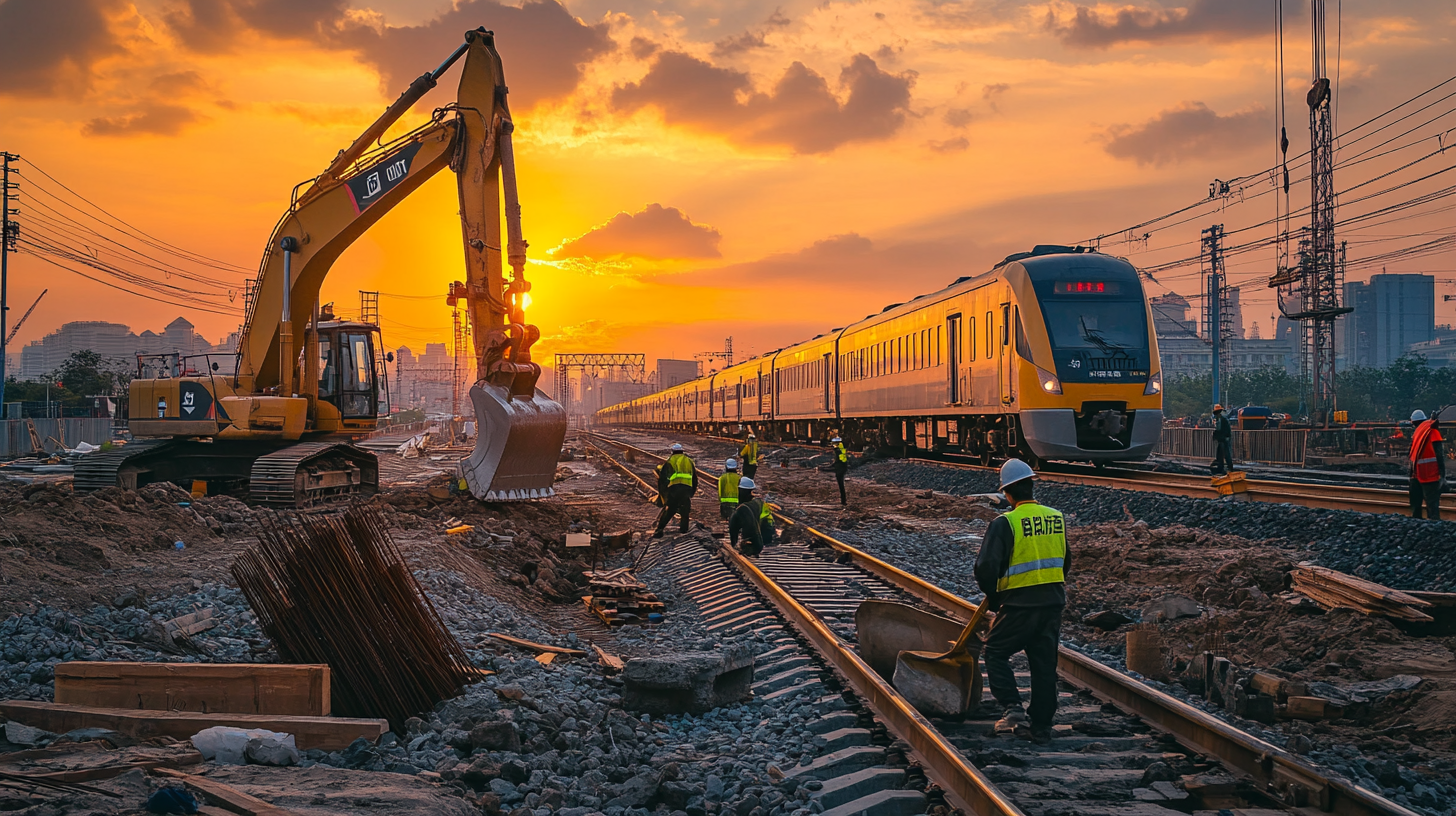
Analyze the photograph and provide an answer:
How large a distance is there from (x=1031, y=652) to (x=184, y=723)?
4.26 metres

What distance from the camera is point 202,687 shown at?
5.22 meters

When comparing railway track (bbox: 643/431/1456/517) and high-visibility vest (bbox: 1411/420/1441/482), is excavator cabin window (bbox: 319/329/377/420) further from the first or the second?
high-visibility vest (bbox: 1411/420/1441/482)

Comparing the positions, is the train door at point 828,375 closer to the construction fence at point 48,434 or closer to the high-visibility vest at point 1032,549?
the high-visibility vest at point 1032,549

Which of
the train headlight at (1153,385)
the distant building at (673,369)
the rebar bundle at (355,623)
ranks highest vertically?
the distant building at (673,369)

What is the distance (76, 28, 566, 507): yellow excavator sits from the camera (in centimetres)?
1450

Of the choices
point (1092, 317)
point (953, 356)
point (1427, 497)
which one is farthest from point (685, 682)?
point (953, 356)

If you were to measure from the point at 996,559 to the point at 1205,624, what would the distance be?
11.5ft

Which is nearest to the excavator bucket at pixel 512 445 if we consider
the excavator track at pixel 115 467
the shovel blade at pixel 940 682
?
the excavator track at pixel 115 467

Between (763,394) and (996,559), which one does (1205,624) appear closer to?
(996,559)

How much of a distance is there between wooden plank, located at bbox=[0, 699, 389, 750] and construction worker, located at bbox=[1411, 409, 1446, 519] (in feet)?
36.7

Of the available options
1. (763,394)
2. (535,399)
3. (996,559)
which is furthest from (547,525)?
(763,394)

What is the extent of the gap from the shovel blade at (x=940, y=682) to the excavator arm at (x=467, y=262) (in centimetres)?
960

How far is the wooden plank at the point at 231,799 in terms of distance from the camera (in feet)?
11.8

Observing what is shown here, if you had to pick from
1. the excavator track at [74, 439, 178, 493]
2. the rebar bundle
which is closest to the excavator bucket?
the excavator track at [74, 439, 178, 493]
